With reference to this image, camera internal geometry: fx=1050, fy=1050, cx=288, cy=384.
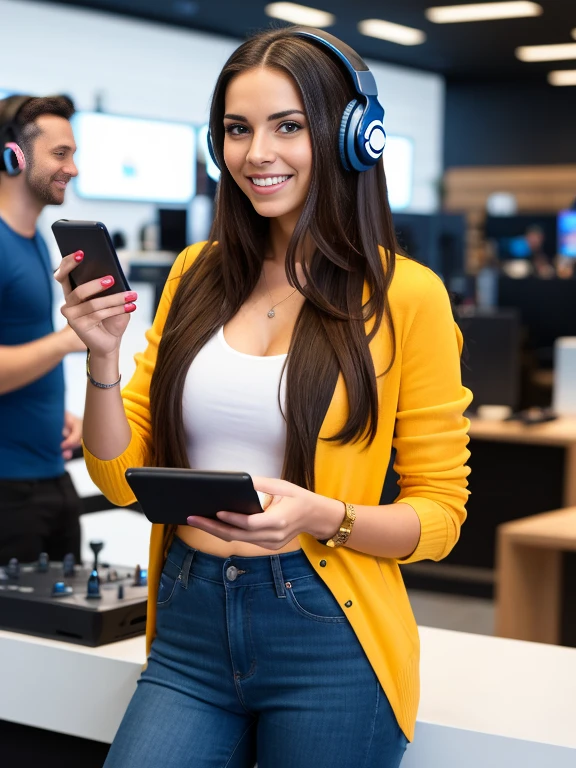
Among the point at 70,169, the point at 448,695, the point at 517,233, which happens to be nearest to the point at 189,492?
the point at 448,695

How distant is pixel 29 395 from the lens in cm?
215

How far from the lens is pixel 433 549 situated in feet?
4.38

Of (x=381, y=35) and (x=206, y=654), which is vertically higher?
(x=381, y=35)

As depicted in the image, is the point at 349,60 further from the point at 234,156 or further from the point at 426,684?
the point at 426,684

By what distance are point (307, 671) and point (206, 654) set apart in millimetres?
130

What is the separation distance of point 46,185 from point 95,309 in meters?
0.55

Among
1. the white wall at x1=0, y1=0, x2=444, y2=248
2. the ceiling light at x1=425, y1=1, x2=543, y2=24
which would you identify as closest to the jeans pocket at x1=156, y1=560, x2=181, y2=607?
the white wall at x1=0, y1=0, x2=444, y2=248

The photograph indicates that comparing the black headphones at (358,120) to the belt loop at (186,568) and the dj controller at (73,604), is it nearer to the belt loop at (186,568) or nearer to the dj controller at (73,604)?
the belt loop at (186,568)

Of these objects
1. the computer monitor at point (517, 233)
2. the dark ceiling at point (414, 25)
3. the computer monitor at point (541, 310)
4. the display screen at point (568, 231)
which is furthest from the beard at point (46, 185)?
the display screen at point (568, 231)

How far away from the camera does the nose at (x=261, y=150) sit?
1297 millimetres

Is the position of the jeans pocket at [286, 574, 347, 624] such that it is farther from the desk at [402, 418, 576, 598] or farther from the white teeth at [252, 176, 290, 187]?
the desk at [402, 418, 576, 598]

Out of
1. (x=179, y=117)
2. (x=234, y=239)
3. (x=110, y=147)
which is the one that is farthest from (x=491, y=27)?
(x=234, y=239)

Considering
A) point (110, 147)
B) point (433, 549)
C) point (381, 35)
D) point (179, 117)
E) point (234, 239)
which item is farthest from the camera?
point (381, 35)

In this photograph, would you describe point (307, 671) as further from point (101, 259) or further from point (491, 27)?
Result: point (491, 27)
